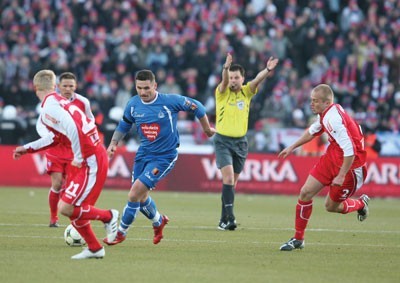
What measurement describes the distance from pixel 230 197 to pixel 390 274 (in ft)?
18.0

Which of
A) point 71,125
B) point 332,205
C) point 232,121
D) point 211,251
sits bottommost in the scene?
point 211,251

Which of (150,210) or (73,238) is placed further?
(150,210)

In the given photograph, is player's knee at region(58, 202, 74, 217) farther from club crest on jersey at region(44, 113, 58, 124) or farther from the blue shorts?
the blue shorts

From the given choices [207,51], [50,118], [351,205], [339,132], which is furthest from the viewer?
[207,51]

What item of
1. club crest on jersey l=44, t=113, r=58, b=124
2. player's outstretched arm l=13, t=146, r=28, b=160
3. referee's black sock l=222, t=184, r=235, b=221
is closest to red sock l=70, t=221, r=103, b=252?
player's outstretched arm l=13, t=146, r=28, b=160

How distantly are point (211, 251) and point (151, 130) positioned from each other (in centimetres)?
187

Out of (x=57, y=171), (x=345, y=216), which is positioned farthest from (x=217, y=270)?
(x=345, y=216)

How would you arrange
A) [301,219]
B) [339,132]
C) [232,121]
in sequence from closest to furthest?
[339,132], [301,219], [232,121]

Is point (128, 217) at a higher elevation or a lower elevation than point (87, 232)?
lower

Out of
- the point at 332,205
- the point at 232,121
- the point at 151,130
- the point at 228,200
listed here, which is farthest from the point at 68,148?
the point at 332,205

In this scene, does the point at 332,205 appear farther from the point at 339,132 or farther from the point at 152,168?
the point at 152,168

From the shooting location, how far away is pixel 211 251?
11.9m

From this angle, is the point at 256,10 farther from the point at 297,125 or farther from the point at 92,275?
the point at 92,275

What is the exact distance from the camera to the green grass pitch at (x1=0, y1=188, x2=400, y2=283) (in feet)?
31.9
